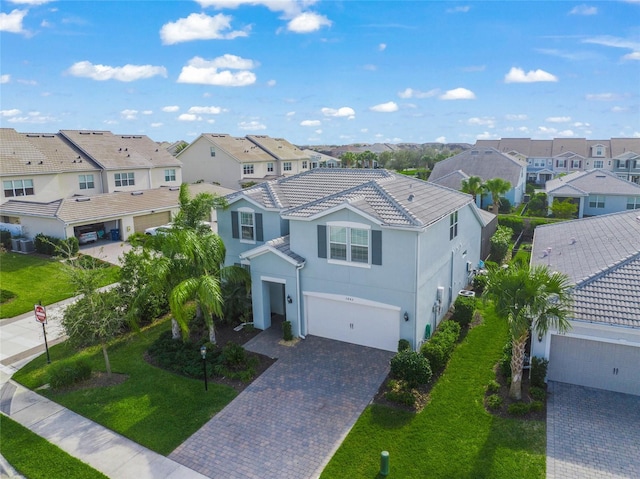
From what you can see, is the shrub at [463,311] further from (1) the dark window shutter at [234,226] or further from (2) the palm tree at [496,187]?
(2) the palm tree at [496,187]

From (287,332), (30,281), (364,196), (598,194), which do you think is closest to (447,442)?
(287,332)

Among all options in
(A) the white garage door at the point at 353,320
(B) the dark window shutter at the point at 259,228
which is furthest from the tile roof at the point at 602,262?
(B) the dark window shutter at the point at 259,228

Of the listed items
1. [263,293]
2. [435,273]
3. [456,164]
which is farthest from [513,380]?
[456,164]

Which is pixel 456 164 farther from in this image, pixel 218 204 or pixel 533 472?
pixel 533 472

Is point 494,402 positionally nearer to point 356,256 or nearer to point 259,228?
point 356,256

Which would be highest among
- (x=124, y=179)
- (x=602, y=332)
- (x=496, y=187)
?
(x=124, y=179)

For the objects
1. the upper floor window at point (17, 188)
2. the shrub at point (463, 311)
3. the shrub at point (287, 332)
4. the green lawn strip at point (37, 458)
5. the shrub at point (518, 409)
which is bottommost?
the green lawn strip at point (37, 458)

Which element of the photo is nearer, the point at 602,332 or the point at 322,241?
the point at 602,332
